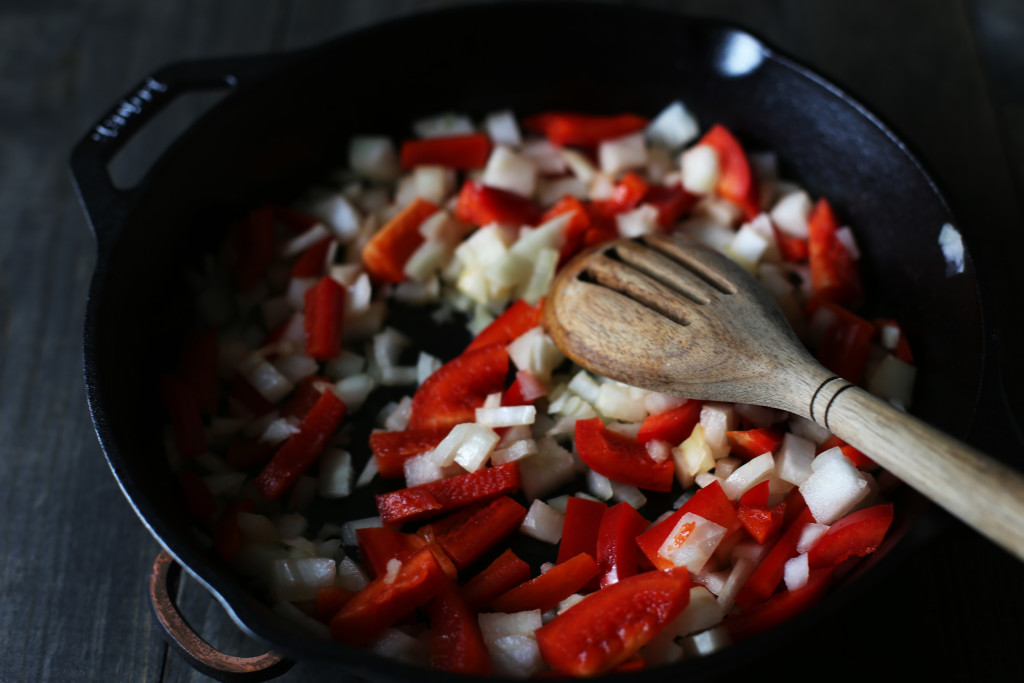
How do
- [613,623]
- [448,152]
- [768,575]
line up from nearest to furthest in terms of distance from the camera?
[613,623] < [768,575] < [448,152]

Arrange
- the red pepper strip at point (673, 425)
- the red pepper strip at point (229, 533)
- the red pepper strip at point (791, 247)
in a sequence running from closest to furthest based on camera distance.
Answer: the red pepper strip at point (229, 533)
the red pepper strip at point (673, 425)
the red pepper strip at point (791, 247)

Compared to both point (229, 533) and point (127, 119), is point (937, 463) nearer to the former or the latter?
point (229, 533)

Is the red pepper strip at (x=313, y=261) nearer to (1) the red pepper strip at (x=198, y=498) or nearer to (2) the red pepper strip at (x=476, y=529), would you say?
(1) the red pepper strip at (x=198, y=498)

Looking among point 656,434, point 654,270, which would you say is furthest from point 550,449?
point 654,270

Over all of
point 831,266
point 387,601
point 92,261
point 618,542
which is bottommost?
point 92,261

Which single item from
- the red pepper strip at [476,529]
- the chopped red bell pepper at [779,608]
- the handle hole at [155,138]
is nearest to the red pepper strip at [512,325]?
the red pepper strip at [476,529]

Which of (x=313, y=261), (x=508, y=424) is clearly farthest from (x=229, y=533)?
(x=313, y=261)
